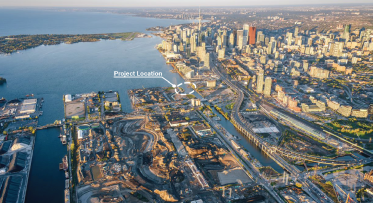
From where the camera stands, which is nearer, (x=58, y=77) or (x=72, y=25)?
(x=58, y=77)

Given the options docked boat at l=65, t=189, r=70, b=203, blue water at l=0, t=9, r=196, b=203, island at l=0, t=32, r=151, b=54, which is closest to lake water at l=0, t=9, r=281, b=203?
blue water at l=0, t=9, r=196, b=203

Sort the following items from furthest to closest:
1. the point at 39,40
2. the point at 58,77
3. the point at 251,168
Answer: the point at 39,40
the point at 58,77
the point at 251,168

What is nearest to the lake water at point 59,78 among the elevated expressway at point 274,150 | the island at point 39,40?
the elevated expressway at point 274,150

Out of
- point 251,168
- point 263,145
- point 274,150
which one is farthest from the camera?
point 263,145

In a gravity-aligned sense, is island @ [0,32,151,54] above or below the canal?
above

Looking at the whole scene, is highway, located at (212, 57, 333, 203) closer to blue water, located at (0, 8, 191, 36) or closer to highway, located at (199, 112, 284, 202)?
highway, located at (199, 112, 284, 202)

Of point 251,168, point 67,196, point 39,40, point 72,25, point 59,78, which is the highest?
point 72,25

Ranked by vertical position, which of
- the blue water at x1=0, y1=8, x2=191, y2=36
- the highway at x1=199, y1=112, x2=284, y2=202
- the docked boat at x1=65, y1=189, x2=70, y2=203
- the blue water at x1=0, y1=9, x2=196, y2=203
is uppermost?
the blue water at x1=0, y1=8, x2=191, y2=36

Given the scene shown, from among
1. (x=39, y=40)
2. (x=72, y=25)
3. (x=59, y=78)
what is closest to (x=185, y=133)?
(x=59, y=78)

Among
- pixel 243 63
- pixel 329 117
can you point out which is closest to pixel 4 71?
pixel 243 63

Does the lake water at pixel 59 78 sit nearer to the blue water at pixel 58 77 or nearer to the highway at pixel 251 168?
the blue water at pixel 58 77

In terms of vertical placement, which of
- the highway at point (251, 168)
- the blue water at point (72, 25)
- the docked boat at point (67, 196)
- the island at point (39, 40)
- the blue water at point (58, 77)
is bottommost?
the docked boat at point (67, 196)

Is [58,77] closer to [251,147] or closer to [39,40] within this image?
[251,147]
